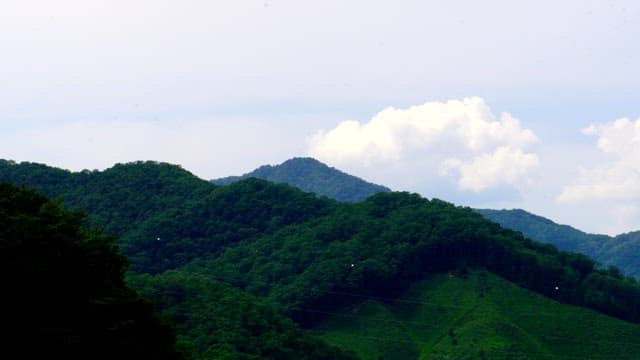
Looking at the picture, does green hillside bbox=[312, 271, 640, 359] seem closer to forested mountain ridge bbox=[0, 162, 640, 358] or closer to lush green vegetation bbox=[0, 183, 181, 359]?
forested mountain ridge bbox=[0, 162, 640, 358]

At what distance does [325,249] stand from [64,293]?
92.9 m

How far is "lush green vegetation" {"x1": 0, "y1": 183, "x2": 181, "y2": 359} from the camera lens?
136 feet

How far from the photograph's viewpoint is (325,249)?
5340 inches

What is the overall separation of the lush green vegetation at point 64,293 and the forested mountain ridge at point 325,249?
223 feet

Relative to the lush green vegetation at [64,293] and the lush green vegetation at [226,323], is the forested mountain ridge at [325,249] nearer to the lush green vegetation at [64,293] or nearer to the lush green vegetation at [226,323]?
the lush green vegetation at [226,323]

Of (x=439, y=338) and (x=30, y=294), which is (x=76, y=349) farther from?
(x=439, y=338)

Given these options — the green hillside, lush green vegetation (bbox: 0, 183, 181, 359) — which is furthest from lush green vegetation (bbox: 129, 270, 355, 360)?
lush green vegetation (bbox: 0, 183, 181, 359)

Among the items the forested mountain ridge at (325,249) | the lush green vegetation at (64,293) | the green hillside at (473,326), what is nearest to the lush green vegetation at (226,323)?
the forested mountain ridge at (325,249)

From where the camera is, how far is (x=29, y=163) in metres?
153

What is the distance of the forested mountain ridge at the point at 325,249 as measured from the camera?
128 m

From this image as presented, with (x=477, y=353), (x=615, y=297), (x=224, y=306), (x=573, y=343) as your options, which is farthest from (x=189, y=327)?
(x=615, y=297)

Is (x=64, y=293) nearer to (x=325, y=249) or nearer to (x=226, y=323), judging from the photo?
(x=226, y=323)

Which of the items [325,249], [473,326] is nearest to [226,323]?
[473,326]

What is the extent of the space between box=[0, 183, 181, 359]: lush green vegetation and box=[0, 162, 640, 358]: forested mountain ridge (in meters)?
68.1
